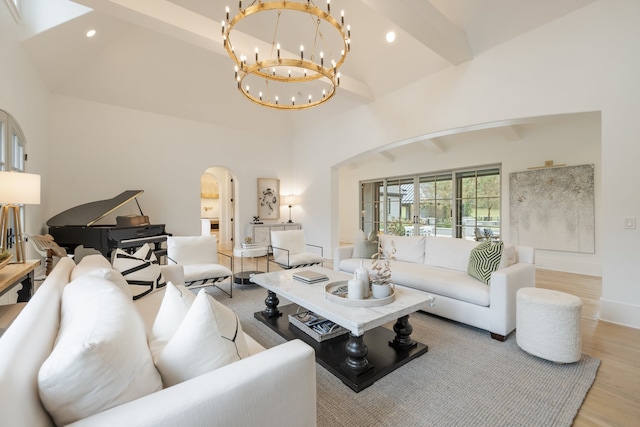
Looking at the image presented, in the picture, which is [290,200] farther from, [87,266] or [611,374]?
[611,374]

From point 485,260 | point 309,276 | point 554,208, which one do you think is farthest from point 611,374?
point 554,208

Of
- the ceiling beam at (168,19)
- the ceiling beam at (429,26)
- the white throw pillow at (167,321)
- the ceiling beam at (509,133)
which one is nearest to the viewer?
the white throw pillow at (167,321)

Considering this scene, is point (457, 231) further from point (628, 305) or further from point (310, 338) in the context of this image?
point (310, 338)

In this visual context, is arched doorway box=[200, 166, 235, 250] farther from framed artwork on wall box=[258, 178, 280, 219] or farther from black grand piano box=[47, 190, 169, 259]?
black grand piano box=[47, 190, 169, 259]

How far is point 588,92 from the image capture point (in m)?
3.16

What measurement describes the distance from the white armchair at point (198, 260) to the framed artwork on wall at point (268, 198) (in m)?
3.49

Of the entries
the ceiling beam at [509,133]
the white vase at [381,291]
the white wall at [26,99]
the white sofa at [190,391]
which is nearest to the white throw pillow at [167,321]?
the white sofa at [190,391]

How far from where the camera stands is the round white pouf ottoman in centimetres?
219

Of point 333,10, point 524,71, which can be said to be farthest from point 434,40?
point 333,10

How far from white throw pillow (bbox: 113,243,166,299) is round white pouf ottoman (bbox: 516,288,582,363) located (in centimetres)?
309

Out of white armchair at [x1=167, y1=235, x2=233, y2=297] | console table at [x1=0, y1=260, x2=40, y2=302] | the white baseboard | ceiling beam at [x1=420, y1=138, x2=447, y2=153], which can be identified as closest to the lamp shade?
console table at [x1=0, y1=260, x2=40, y2=302]

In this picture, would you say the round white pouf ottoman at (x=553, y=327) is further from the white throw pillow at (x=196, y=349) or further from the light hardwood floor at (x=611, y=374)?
the white throw pillow at (x=196, y=349)

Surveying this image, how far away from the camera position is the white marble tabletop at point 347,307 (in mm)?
1992

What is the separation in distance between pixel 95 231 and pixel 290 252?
109 inches
